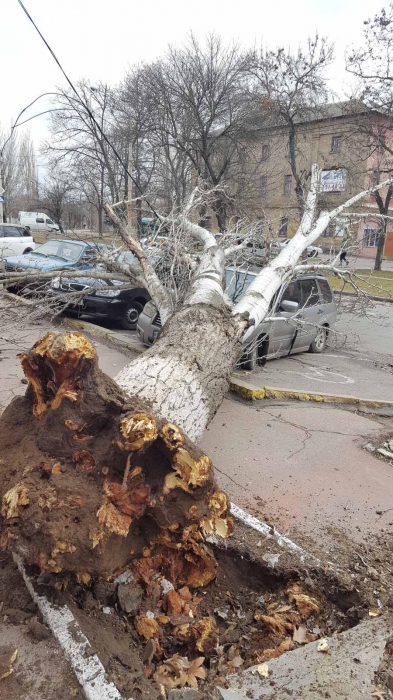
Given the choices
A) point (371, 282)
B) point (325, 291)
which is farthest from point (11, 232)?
point (325, 291)

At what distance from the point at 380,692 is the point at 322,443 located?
3281 mm

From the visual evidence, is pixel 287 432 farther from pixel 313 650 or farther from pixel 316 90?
pixel 316 90

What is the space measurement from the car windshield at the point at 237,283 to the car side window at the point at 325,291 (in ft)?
6.87

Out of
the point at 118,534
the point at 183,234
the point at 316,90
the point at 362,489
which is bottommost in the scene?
the point at 362,489

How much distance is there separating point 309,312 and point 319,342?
1.05 m

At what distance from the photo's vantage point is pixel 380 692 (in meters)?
2.36

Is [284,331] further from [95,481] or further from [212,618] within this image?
[95,481]

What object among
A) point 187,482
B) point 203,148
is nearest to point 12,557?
point 187,482

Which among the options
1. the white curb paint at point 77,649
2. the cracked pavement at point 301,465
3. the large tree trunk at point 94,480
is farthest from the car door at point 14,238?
the white curb paint at point 77,649

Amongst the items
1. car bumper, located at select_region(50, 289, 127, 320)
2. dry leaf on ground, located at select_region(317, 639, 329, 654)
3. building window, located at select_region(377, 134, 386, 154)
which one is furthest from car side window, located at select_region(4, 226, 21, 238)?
dry leaf on ground, located at select_region(317, 639, 329, 654)

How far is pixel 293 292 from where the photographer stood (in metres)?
9.18

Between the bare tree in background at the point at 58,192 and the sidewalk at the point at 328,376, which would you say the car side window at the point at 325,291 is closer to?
the sidewalk at the point at 328,376

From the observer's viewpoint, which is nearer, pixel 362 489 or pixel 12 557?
pixel 12 557

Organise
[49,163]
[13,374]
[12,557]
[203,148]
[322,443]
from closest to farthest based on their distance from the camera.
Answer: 1. [12,557]
2. [322,443]
3. [13,374]
4. [203,148]
5. [49,163]
